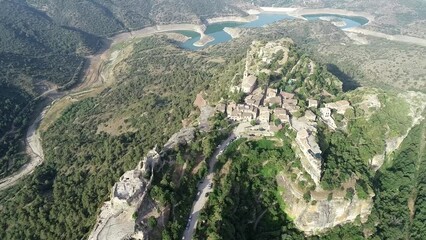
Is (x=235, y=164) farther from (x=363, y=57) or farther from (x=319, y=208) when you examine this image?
(x=363, y=57)

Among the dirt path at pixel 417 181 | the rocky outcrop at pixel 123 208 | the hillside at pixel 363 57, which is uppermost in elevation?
the rocky outcrop at pixel 123 208

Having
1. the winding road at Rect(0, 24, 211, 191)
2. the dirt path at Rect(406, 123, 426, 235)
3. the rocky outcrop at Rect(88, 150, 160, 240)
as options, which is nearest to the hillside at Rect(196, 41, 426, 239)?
the dirt path at Rect(406, 123, 426, 235)

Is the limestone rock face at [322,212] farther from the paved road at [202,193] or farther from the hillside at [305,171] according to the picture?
the paved road at [202,193]

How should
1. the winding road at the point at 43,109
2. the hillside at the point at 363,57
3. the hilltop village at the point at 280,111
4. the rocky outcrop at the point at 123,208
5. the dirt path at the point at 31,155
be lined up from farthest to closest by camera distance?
the hillside at the point at 363,57 < the winding road at the point at 43,109 < the dirt path at the point at 31,155 < the hilltop village at the point at 280,111 < the rocky outcrop at the point at 123,208

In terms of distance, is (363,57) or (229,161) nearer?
(229,161)

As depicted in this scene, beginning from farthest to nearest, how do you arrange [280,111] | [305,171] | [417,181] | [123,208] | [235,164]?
[417,181], [280,111], [235,164], [305,171], [123,208]

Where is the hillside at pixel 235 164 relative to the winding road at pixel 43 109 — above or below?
above

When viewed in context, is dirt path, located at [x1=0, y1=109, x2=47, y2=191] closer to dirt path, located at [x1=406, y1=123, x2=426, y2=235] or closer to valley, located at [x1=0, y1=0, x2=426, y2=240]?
valley, located at [x1=0, y1=0, x2=426, y2=240]

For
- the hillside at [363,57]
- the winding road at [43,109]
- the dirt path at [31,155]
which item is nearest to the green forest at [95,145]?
the dirt path at [31,155]

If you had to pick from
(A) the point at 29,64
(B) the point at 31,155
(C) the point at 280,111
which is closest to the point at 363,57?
(C) the point at 280,111
